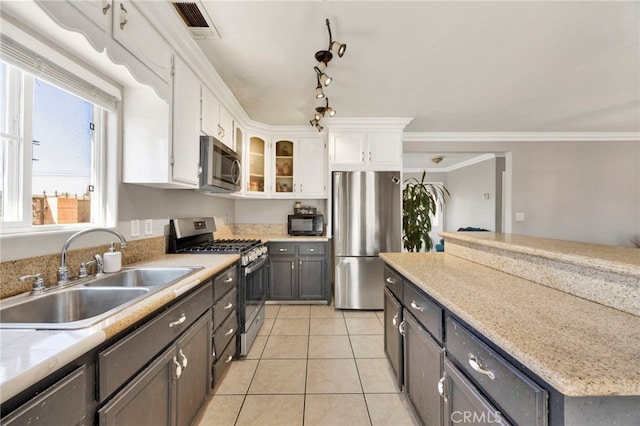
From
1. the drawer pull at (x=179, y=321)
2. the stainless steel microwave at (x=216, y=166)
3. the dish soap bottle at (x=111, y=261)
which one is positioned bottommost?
the drawer pull at (x=179, y=321)

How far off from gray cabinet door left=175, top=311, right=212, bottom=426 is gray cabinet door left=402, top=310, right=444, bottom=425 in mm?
1202

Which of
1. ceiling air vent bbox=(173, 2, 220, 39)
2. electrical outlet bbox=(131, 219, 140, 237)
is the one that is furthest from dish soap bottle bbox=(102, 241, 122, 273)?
ceiling air vent bbox=(173, 2, 220, 39)

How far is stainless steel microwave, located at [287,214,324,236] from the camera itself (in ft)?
12.2

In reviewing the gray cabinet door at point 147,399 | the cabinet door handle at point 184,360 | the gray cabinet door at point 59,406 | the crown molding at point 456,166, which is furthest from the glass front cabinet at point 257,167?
the crown molding at point 456,166

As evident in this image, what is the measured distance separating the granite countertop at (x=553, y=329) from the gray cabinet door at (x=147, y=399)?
1211 millimetres

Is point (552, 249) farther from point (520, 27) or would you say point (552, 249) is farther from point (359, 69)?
point (359, 69)

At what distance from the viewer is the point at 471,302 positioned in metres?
1.01

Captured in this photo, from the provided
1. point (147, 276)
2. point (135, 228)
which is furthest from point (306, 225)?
point (147, 276)

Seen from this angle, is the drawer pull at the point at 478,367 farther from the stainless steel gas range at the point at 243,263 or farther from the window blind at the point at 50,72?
the window blind at the point at 50,72

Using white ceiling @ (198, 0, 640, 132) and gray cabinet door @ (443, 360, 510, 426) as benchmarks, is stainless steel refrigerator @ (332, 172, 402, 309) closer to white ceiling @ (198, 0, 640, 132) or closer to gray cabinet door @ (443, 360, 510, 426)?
white ceiling @ (198, 0, 640, 132)

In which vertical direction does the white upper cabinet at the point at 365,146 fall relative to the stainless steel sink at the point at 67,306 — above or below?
above

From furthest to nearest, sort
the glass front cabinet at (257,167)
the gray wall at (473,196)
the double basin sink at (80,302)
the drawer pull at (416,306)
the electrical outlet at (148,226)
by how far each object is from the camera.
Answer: the gray wall at (473,196) → the glass front cabinet at (257,167) → the electrical outlet at (148,226) → the drawer pull at (416,306) → the double basin sink at (80,302)

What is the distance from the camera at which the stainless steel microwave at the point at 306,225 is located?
146 inches

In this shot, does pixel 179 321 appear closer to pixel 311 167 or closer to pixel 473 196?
pixel 311 167
